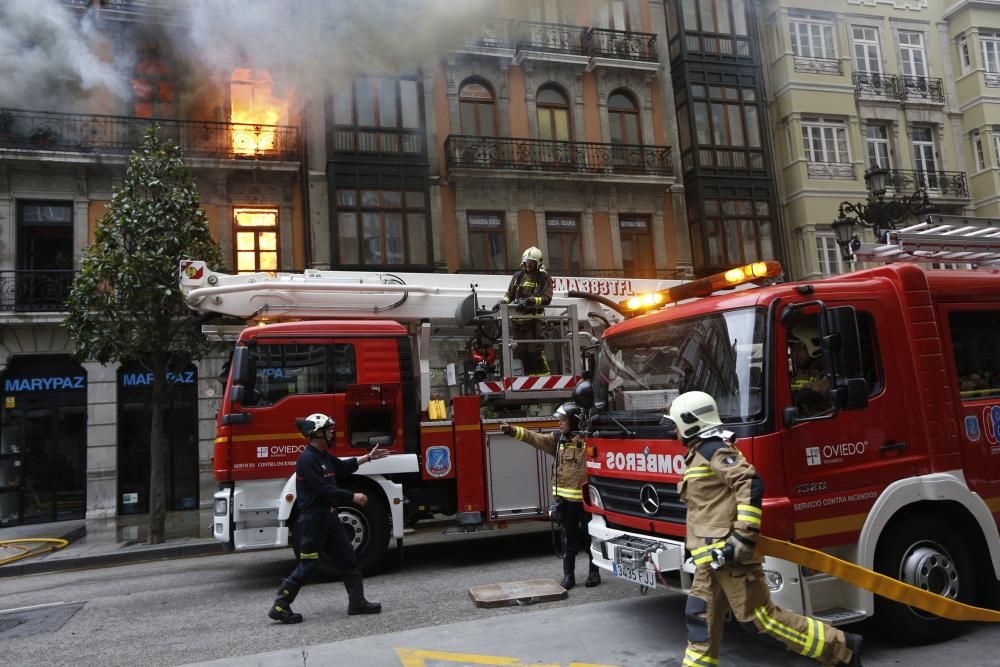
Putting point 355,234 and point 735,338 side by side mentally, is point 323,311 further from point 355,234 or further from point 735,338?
point 355,234

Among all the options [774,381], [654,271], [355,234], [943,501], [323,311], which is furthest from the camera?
[654,271]

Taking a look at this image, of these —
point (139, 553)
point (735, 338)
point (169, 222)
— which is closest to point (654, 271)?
point (169, 222)

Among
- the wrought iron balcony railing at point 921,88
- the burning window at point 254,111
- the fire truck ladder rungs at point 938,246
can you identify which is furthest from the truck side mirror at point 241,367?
the wrought iron balcony railing at point 921,88

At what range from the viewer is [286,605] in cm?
598

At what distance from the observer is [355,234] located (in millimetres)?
17609

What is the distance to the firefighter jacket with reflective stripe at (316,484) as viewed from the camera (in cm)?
604

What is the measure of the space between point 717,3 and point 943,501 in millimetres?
20212

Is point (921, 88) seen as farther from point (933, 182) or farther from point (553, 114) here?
point (553, 114)

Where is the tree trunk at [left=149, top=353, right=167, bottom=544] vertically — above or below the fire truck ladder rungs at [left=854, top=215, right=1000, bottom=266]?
below

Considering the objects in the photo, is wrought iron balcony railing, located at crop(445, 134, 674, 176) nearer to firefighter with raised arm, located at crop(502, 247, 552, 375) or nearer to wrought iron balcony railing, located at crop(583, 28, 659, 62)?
wrought iron balcony railing, located at crop(583, 28, 659, 62)

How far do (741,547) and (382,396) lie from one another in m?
5.07

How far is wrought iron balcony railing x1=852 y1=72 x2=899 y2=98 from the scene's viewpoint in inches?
866

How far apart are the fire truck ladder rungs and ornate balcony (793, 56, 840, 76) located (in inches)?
670

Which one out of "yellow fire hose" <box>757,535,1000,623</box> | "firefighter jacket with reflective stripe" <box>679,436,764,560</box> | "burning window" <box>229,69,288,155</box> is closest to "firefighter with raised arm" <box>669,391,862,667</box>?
"firefighter jacket with reflective stripe" <box>679,436,764,560</box>
